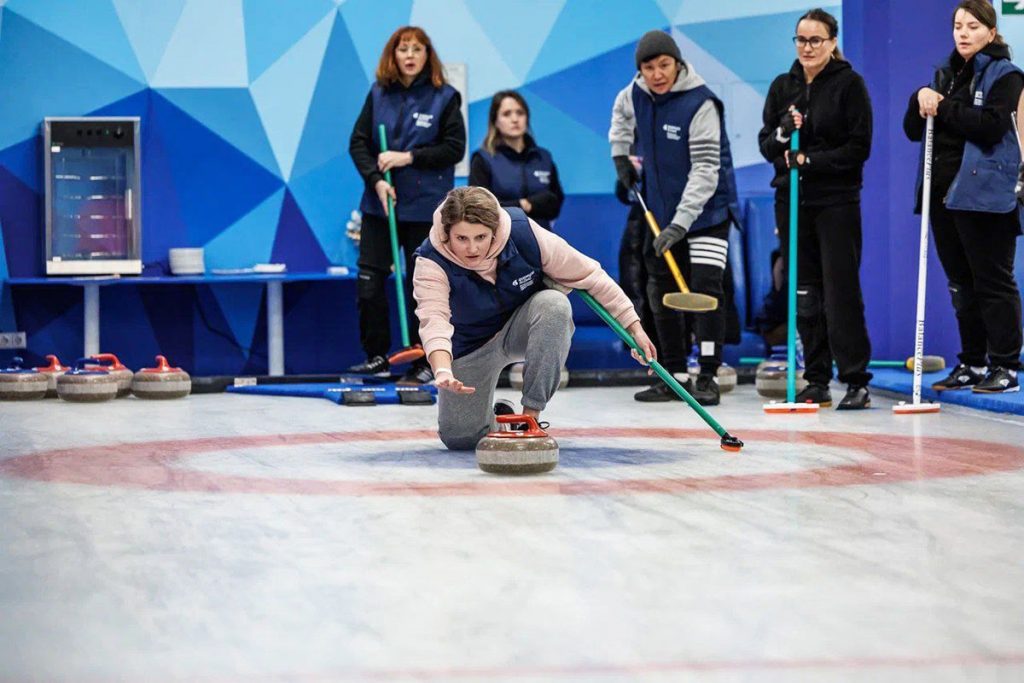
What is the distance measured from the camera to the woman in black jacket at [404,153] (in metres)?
7.11

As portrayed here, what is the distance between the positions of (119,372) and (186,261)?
1.21 m

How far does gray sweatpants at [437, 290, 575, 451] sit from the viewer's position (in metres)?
4.14

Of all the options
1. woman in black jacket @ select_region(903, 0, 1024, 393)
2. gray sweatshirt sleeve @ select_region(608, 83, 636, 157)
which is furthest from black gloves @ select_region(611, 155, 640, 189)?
woman in black jacket @ select_region(903, 0, 1024, 393)

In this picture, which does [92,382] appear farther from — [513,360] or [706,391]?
[513,360]

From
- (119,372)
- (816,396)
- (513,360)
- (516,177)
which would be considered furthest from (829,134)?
(119,372)

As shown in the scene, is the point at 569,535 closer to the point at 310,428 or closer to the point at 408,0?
the point at 310,428

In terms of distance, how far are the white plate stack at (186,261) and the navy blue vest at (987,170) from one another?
4.28 meters

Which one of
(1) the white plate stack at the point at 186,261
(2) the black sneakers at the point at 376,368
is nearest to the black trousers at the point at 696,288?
(2) the black sneakers at the point at 376,368

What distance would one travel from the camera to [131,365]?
27.7ft

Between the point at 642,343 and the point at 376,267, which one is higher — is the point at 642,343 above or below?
below

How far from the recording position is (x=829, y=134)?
5762mm

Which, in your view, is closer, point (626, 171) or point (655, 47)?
point (655, 47)

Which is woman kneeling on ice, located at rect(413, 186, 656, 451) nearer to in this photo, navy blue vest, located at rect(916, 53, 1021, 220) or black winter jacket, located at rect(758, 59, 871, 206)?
black winter jacket, located at rect(758, 59, 871, 206)

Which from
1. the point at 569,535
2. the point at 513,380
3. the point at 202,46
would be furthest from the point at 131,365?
the point at 569,535
